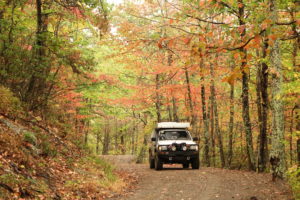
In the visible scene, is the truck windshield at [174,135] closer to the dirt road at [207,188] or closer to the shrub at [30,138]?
the dirt road at [207,188]

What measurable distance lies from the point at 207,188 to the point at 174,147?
4917 mm

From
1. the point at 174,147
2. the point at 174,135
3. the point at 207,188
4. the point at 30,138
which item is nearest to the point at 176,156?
the point at 174,147

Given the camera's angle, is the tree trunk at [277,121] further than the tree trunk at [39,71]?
No

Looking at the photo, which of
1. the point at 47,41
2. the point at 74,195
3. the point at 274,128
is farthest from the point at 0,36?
the point at 274,128

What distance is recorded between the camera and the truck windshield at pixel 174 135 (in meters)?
16.6

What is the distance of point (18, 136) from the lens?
9.62m

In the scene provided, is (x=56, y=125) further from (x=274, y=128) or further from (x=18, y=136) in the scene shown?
(x=274, y=128)

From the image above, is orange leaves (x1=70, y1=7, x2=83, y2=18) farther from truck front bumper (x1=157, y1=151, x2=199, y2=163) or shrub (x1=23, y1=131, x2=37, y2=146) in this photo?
truck front bumper (x1=157, y1=151, x2=199, y2=163)

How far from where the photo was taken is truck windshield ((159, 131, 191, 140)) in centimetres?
1664

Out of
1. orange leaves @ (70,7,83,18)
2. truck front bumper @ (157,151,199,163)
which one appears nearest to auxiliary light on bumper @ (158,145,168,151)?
truck front bumper @ (157,151,199,163)

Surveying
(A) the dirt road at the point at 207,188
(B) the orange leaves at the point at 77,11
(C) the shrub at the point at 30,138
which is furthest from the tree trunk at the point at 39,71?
(A) the dirt road at the point at 207,188

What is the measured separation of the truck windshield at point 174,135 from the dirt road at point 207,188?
3424 millimetres

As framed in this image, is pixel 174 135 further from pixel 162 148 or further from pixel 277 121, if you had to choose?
pixel 277 121

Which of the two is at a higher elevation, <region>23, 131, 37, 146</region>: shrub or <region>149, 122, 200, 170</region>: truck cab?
<region>23, 131, 37, 146</region>: shrub
